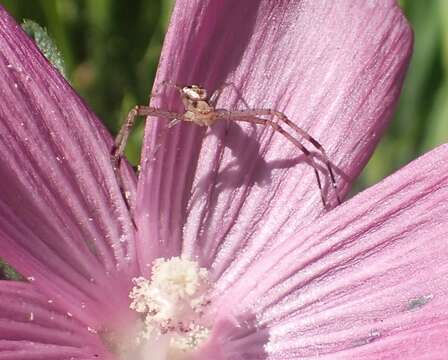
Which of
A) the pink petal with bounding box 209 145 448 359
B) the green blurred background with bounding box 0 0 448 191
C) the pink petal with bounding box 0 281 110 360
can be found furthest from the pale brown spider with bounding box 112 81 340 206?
the green blurred background with bounding box 0 0 448 191

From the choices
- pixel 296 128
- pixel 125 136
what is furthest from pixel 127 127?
pixel 296 128

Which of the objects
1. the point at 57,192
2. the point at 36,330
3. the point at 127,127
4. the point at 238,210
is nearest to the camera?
the point at 36,330

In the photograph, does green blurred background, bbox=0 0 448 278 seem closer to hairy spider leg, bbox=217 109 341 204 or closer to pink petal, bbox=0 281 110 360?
hairy spider leg, bbox=217 109 341 204

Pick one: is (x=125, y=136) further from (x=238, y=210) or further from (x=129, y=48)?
(x=129, y=48)

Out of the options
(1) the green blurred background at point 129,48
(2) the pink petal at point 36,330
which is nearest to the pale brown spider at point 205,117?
(2) the pink petal at point 36,330

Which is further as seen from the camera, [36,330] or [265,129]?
[265,129]

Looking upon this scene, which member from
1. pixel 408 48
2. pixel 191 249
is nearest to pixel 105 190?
pixel 191 249

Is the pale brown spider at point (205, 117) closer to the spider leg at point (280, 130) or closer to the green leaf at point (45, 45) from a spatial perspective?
the spider leg at point (280, 130)
